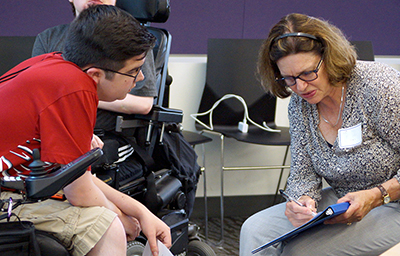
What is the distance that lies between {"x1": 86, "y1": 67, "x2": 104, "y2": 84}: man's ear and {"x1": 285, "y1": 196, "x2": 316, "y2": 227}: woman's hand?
0.78 meters

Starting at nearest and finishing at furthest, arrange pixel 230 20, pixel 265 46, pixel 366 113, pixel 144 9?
pixel 366 113
pixel 265 46
pixel 144 9
pixel 230 20

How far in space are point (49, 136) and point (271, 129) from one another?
2138 mm

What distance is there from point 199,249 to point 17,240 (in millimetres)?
957

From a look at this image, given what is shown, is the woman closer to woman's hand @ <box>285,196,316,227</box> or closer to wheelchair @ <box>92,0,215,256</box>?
woman's hand @ <box>285,196,316,227</box>

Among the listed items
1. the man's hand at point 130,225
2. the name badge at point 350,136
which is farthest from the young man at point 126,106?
the name badge at point 350,136

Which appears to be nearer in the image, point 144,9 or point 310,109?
point 310,109

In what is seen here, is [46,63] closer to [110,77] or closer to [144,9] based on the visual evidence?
[110,77]

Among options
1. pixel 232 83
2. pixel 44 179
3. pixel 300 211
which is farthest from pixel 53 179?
pixel 232 83

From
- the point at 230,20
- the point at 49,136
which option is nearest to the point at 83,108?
the point at 49,136

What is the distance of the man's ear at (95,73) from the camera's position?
1.10m

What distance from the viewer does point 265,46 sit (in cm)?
155

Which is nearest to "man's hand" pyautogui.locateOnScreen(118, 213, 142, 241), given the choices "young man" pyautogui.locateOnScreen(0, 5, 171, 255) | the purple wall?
"young man" pyautogui.locateOnScreen(0, 5, 171, 255)

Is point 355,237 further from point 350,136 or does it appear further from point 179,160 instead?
point 179,160

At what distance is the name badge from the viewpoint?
143 centimetres
